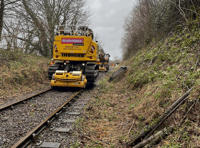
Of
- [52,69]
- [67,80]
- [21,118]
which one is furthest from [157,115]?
[52,69]

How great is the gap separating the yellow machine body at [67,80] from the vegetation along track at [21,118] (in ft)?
7.49

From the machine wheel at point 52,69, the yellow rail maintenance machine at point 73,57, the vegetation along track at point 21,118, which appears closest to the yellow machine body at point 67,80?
the yellow rail maintenance machine at point 73,57

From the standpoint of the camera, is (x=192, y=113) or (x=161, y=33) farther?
(x=161, y=33)

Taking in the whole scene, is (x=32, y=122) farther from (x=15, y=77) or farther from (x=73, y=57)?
(x=73, y=57)

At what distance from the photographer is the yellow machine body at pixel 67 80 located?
9102 millimetres

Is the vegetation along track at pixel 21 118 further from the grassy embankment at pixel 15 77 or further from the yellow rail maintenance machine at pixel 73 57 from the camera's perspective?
the yellow rail maintenance machine at pixel 73 57

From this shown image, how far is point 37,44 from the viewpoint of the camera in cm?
1700

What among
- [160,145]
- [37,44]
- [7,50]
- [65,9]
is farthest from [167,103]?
[65,9]

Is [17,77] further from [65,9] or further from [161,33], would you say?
[65,9]

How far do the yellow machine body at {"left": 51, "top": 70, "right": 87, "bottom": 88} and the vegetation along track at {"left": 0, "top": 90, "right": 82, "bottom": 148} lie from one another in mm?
2283

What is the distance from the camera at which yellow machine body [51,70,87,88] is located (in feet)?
29.9

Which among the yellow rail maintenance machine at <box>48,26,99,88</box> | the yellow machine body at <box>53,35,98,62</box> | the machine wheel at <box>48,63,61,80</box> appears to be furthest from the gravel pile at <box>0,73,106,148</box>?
the yellow machine body at <box>53,35,98,62</box>

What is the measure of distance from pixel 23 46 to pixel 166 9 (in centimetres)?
1223

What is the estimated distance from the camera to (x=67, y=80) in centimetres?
913
